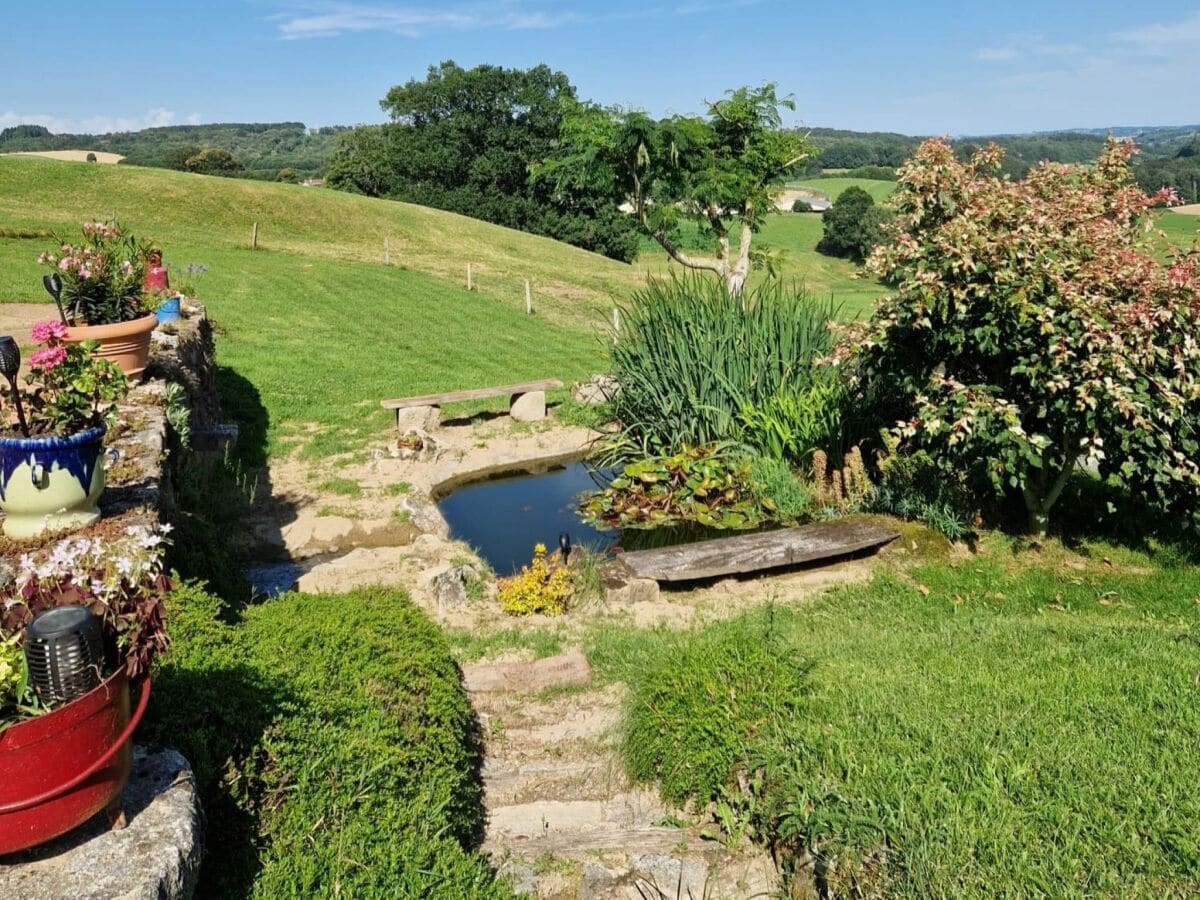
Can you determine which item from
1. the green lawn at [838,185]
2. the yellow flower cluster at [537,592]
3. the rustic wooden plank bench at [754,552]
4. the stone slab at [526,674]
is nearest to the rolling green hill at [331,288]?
the yellow flower cluster at [537,592]

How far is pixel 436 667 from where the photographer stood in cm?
396

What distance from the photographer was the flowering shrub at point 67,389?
11.4ft

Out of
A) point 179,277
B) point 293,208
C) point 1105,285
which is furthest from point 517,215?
point 1105,285

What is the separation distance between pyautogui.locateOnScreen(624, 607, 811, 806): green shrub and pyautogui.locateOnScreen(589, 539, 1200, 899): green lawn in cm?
1

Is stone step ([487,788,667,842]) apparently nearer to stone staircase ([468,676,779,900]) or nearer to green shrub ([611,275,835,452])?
stone staircase ([468,676,779,900])

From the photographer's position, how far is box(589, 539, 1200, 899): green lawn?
9.51 feet

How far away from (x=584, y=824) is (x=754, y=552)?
10.00 ft

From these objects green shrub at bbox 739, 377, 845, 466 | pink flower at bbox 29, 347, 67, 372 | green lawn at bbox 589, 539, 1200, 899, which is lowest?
green lawn at bbox 589, 539, 1200, 899

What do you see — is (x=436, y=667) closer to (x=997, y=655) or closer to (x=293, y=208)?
(x=997, y=655)

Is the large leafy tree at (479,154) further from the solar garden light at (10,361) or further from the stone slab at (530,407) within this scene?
the solar garden light at (10,361)

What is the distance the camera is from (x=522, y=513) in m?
8.38

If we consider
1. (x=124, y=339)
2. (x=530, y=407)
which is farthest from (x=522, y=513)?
(x=124, y=339)

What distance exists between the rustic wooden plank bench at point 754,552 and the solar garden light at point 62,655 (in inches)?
178

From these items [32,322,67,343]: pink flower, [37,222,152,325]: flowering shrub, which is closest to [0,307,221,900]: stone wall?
[32,322,67,343]: pink flower
